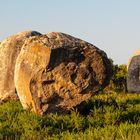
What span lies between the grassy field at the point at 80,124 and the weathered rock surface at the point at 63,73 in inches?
20.4

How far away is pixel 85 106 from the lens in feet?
44.1

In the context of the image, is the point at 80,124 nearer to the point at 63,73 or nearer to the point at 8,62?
the point at 63,73

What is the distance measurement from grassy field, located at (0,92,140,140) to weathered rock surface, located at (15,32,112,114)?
519mm

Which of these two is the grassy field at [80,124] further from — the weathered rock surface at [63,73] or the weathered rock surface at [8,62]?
the weathered rock surface at [8,62]

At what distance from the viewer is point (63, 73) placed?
42.7 ft

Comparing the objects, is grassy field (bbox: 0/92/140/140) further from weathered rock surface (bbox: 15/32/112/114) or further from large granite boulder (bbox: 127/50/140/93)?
large granite boulder (bbox: 127/50/140/93)

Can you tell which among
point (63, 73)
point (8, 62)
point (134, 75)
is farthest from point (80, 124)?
point (134, 75)

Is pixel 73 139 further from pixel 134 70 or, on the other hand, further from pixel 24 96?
pixel 134 70

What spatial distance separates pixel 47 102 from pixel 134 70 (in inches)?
388

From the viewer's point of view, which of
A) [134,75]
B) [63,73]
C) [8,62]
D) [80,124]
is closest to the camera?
[80,124]

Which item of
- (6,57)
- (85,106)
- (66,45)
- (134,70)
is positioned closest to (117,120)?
(85,106)

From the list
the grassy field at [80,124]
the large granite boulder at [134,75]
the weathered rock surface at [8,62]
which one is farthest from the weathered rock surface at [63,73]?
the large granite boulder at [134,75]

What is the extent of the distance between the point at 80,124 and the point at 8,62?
289 inches

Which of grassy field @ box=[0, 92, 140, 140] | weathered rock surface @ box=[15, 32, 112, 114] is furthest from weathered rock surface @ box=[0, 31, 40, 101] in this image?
weathered rock surface @ box=[15, 32, 112, 114]
